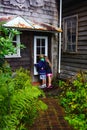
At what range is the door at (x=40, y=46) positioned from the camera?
1135 cm

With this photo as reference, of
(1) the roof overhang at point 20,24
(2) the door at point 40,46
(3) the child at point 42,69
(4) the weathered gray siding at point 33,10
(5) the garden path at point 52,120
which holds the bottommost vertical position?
(5) the garden path at point 52,120

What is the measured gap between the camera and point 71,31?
1160 cm

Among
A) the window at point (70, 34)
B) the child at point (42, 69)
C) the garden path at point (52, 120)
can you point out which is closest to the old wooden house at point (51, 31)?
the window at point (70, 34)

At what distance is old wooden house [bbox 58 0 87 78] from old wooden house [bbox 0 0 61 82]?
47 cm

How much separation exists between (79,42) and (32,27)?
2.27 metres

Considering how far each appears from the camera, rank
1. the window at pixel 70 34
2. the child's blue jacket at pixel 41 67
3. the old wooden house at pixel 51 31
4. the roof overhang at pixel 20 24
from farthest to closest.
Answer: the window at pixel 70 34 → the child's blue jacket at pixel 41 67 → the old wooden house at pixel 51 31 → the roof overhang at pixel 20 24

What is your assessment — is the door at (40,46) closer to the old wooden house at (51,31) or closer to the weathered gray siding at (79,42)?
the old wooden house at (51,31)

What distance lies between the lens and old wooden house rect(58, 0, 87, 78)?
10594 millimetres

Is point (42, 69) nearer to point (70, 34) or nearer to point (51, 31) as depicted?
point (51, 31)

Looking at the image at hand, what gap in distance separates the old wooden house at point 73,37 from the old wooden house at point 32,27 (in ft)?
1.55

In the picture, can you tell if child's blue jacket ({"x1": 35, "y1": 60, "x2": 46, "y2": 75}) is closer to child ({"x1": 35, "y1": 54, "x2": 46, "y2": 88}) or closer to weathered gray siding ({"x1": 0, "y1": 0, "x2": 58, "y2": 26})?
child ({"x1": 35, "y1": 54, "x2": 46, "y2": 88})

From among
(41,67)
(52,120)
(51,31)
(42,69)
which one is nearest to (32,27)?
(51,31)

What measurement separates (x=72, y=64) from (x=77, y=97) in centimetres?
672

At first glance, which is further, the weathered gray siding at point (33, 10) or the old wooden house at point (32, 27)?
the weathered gray siding at point (33, 10)
